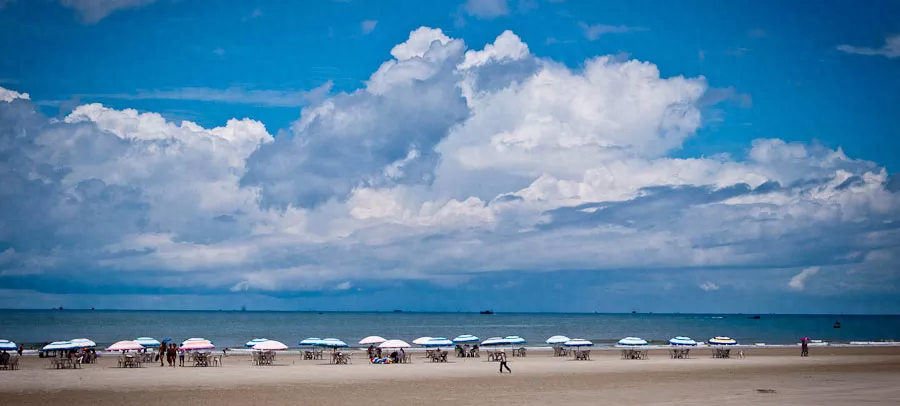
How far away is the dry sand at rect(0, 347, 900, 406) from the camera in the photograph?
2914cm

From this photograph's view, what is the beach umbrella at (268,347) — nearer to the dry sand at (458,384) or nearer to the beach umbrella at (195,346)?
the dry sand at (458,384)

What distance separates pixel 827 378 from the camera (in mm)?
38594

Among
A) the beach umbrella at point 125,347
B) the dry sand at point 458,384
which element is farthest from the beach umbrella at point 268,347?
the beach umbrella at point 125,347

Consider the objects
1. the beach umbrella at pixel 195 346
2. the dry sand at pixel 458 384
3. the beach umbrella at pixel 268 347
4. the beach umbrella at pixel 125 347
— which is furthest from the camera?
the beach umbrella at pixel 268 347

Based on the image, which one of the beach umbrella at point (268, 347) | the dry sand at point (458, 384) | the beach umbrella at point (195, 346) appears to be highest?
the beach umbrella at point (195, 346)

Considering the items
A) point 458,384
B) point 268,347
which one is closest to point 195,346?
point 268,347

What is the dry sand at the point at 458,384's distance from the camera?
2914 centimetres

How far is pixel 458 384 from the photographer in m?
35.3

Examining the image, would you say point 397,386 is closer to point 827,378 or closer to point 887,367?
point 827,378

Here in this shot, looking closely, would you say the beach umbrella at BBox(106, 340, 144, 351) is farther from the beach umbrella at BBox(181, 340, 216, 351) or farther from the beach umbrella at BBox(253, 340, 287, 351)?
the beach umbrella at BBox(253, 340, 287, 351)

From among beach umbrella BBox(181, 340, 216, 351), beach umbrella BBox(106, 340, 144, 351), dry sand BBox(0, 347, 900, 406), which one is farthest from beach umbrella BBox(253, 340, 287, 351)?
beach umbrella BBox(106, 340, 144, 351)

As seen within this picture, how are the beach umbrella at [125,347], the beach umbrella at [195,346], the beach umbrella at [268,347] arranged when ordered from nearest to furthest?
the beach umbrella at [195,346]
the beach umbrella at [125,347]
the beach umbrella at [268,347]

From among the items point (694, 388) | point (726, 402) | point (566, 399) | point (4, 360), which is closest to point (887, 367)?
point (694, 388)

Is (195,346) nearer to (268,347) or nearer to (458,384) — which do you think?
(268,347)
